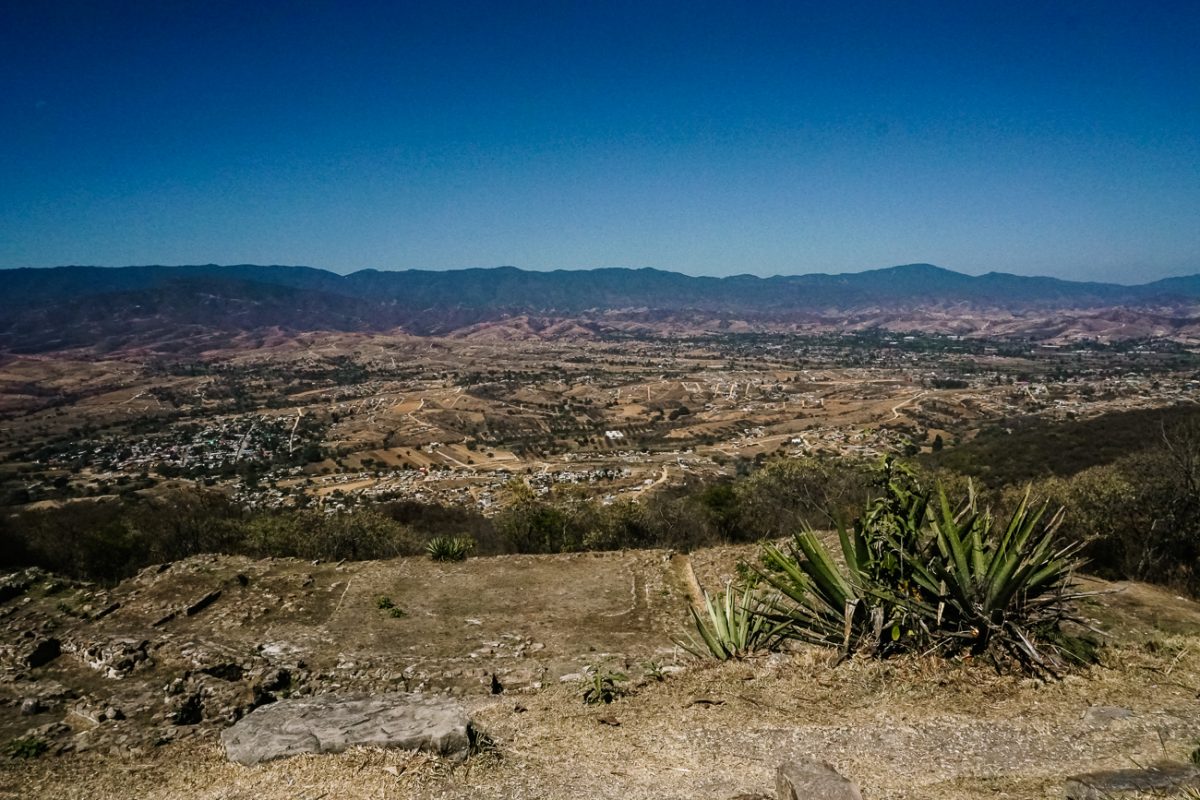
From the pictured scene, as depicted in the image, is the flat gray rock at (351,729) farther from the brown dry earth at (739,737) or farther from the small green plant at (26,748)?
the small green plant at (26,748)

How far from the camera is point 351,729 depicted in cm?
530

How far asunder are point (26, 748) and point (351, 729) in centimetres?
448

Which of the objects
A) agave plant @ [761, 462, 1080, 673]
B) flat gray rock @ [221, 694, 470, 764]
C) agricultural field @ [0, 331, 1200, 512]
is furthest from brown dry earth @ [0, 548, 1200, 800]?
agricultural field @ [0, 331, 1200, 512]

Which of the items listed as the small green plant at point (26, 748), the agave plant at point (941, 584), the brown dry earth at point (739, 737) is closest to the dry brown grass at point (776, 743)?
the brown dry earth at point (739, 737)

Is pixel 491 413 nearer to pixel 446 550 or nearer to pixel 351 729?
pixel 446 550

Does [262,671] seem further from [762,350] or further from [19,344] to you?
[19,344]

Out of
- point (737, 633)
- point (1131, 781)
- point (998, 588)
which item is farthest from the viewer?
point (737, 633)

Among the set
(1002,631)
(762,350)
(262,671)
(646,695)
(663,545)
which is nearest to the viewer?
(1002,631)

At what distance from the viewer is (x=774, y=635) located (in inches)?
268

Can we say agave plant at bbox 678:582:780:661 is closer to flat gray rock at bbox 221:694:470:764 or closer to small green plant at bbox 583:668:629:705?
Answer: small green plant at bbox 583:668:629:705

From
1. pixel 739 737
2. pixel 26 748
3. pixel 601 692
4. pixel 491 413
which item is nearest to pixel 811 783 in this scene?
pixel 739 737

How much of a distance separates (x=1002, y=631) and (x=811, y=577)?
1695 millimetres

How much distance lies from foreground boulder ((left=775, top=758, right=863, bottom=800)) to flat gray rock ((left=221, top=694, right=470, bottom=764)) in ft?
8.28

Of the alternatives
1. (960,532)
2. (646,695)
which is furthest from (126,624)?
(960,532)
